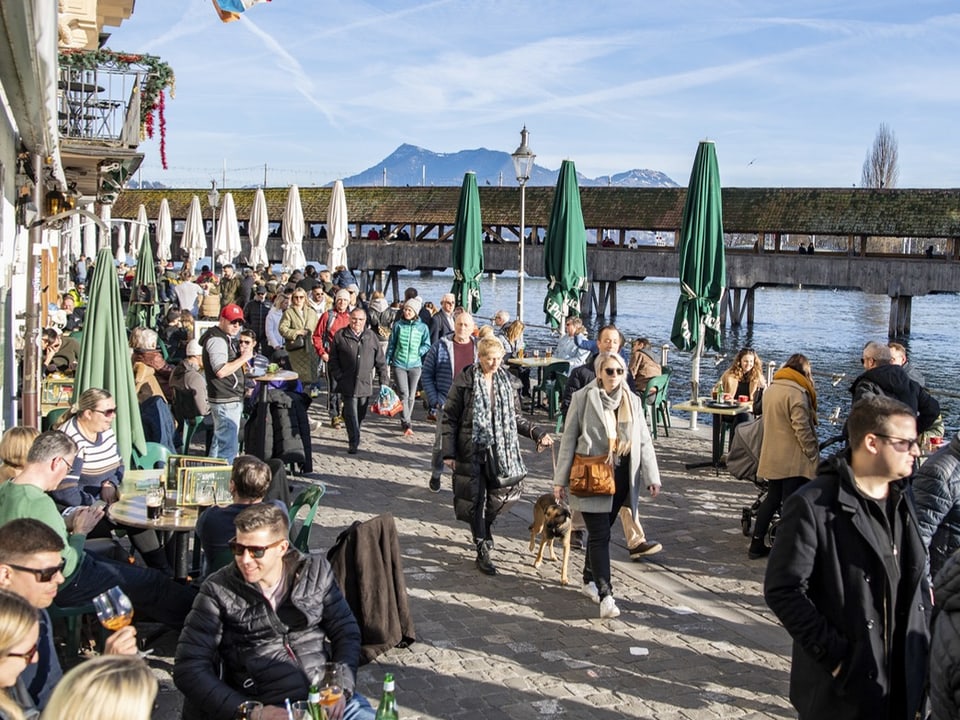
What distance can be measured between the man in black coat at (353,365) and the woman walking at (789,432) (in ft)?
16.6

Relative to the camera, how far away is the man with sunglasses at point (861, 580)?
11.5 ft

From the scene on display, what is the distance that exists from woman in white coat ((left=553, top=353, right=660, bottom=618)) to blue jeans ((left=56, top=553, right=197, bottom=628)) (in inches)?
97.1

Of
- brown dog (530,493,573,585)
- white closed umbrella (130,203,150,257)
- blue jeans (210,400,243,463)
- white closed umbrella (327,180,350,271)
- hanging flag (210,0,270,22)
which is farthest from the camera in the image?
white closed umbrella (130,203,150,257)

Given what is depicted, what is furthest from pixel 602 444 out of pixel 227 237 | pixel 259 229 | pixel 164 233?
pixel 164 233

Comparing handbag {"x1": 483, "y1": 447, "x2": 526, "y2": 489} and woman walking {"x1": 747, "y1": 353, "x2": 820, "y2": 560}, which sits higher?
woman walking {"x1": 747, "y1": 353, "x2": 820, "y2": 560}

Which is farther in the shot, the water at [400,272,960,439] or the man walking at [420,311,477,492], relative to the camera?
the water at [400,272,960,439]

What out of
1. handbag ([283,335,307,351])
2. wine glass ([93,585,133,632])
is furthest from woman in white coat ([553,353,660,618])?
handbag ([283,335,307,351])

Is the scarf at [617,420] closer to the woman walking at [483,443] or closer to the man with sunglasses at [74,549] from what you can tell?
the woman walking at [483,443]

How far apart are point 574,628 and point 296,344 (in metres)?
6.74

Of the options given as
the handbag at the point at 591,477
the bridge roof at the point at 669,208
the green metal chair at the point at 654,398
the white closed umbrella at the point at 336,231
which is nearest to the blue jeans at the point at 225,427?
the handbag at the point at 591,477

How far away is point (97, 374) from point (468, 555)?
9.99 ft

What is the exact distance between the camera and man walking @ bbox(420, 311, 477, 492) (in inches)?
378

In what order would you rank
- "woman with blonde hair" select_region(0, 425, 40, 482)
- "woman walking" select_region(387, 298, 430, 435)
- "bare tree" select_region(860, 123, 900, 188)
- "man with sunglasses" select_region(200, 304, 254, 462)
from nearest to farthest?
"woman with blonde hair" select_region(0, 425, 40, 482) < "man with sunglasses" select_region(200, 304, 254, 462) < "woman walking" select_region(387, 298, 430, 435) < "bare tree" select_region(860, 123, 900, 188)

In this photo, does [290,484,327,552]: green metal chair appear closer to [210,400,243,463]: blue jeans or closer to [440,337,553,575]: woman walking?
[440,337,553,575]: woman walking
